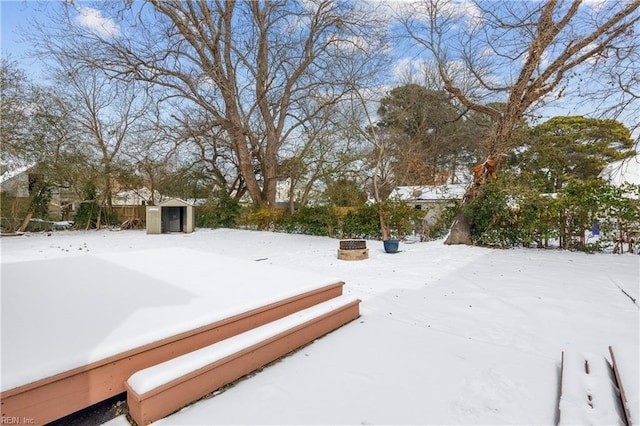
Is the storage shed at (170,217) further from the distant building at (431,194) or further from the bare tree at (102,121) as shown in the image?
the distant building at (431,194)

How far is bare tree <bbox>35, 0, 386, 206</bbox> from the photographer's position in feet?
32.0

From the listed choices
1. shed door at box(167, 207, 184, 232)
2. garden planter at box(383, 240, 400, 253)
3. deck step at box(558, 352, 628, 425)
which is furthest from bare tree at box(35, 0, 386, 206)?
deck step at box(558, 352, 628, 425)

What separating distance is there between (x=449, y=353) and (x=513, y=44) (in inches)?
317

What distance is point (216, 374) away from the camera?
177 centimetres

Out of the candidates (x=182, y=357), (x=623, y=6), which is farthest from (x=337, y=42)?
(x=182, y=357)

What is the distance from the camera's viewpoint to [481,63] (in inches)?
332

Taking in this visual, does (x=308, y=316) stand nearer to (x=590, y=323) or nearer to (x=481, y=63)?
(x=590, y=323)

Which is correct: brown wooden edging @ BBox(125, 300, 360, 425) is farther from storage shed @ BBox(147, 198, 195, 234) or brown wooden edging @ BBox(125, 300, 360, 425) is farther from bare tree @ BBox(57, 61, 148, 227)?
bare tree @ BBox(57, 61, 148, 227)

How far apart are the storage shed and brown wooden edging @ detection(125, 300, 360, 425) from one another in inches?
448

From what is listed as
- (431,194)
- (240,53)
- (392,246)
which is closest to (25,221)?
(240,53)

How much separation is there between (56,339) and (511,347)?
310 centimetres

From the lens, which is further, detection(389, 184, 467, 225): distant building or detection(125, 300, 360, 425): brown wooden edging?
detection(389, 184, 467, 225): distant building

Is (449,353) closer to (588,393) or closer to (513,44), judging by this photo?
(588,393)

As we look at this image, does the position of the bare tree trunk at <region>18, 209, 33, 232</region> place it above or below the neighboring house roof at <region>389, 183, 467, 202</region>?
below
